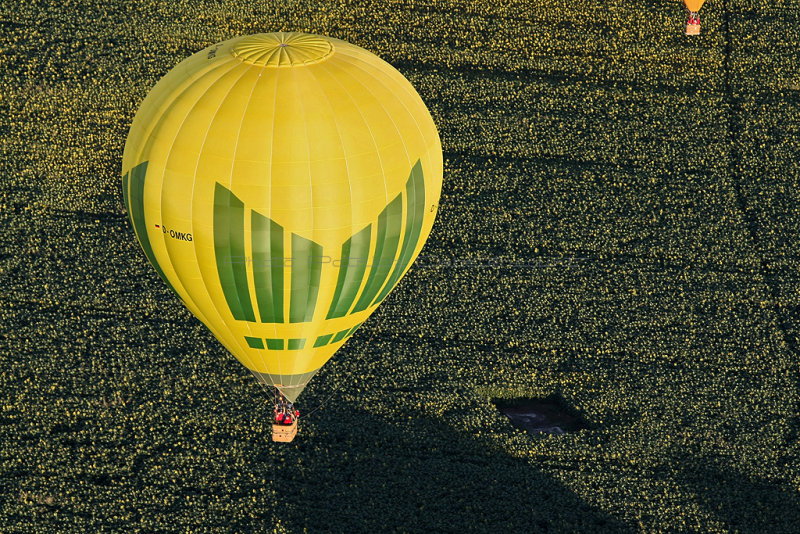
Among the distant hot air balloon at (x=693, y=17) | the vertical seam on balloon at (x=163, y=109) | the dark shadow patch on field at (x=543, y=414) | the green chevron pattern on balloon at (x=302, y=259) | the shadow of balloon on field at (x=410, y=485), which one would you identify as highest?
the distant hot air balloon at (x=693, y=17)

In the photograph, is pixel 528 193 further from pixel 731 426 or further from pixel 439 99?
pixel 731 426

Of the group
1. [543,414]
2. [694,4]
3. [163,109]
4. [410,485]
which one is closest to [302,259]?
[163,109]

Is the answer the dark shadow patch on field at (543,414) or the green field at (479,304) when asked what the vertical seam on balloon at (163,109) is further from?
the dark shadow patch on field at (543,414)

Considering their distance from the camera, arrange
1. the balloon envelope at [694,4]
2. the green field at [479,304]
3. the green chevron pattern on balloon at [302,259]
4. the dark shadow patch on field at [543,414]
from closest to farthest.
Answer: the green chevron pattern on balloon at [302,259] → the green field at [479,304] → the dark shadow patch on field at [543,414] → the balloon envelope at [694,4]

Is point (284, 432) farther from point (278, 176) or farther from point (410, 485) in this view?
point (278, 176)

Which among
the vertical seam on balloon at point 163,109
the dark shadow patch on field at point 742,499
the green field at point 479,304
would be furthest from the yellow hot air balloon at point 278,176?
the dark shadow patch on field at point 742,499

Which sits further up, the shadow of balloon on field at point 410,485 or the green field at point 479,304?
the green field at point 479,304

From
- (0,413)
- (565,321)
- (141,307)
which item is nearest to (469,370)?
(565,321)
